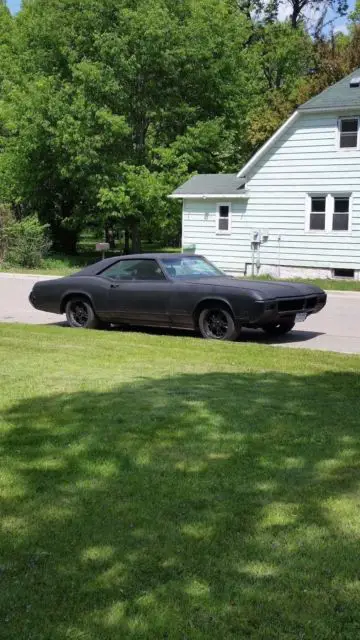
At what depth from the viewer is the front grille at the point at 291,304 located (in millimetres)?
11000

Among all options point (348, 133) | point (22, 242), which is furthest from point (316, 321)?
point (22, 242)

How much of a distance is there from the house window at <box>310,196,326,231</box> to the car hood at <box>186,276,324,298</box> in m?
15.2

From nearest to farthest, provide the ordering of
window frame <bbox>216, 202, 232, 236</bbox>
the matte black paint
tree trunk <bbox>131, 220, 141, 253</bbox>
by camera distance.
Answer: the matte black paint < window frame <bbox>216, 202, 232, 236</bbox> < tree trunk <bbox>131, 220, 141, 253</bbox>

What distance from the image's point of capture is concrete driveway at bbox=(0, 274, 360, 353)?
11656mm

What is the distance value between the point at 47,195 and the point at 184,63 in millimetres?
10381

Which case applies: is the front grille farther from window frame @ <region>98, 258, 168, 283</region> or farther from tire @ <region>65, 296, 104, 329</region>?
tire @ <region>65, 296, 104, 329</region>

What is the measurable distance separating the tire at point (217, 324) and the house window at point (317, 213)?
15881 millimetres

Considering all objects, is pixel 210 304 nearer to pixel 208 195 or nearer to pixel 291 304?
pixel 291 304

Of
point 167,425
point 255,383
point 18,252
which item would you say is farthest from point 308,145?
point 167,425

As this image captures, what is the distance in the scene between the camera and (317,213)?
26547 millimetres

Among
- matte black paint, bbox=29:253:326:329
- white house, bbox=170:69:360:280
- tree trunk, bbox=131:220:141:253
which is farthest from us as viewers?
tree trunk, bbox=131:220:141:253

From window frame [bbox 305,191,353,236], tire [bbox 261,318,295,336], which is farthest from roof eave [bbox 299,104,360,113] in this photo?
tire [bbox 261,318,295,336]

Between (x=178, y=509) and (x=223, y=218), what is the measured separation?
25.4 m

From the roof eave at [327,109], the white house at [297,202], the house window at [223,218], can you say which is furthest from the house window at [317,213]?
the house window at [223,218]
